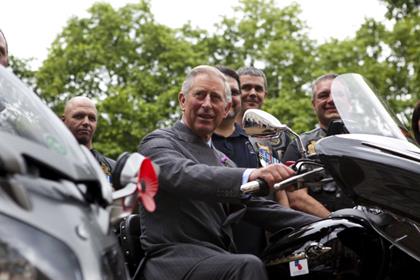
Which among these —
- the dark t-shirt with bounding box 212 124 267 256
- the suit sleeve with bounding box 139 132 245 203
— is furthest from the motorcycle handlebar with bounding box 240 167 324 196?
the dark t-shirt with bounding box 212 124 267 256

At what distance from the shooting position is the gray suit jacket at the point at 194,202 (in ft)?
10.9

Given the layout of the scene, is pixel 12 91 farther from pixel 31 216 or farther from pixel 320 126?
pixel 320 126

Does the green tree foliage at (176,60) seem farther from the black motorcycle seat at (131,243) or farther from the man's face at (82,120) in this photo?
the black motorcycle seat at (131,243)

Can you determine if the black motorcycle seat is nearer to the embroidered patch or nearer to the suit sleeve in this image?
the suit sleeve

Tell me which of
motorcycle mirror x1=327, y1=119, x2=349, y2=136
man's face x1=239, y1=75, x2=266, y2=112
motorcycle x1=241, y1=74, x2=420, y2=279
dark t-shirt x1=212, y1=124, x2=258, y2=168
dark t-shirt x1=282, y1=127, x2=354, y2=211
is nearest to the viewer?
motorcycle x1=241, y1=74, x2=420, y2=279

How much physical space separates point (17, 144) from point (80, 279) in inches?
15.1

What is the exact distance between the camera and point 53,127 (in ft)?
7.23

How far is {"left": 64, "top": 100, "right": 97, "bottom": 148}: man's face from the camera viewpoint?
261 inches

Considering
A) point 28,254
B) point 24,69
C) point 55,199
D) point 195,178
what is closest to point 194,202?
point 195,178

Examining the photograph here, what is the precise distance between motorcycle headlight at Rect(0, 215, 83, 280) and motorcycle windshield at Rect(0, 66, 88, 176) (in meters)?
0.23

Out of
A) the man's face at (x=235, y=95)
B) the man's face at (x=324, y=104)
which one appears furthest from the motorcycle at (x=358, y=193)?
the man's face at (x=324, y=104)

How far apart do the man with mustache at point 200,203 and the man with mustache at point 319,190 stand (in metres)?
0.44

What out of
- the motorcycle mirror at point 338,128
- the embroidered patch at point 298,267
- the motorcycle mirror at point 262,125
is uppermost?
the motorcycle mirror at point 262,125

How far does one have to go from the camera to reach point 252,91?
6316 mm
